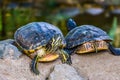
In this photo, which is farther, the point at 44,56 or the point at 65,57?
the point at 65,57

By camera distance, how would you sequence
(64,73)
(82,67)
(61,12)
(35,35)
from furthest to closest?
(61,12) → (82,67) → (35,35) → (64,73)

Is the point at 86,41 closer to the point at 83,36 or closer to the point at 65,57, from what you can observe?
the point at 83,36

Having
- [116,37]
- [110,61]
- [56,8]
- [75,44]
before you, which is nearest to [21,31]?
[75,44]

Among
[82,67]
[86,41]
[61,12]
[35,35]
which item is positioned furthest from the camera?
[61,12]

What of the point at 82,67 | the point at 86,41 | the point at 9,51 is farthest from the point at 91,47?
the point at 9,51

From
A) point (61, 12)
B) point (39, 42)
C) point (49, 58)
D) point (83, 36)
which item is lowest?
point (61, 12)

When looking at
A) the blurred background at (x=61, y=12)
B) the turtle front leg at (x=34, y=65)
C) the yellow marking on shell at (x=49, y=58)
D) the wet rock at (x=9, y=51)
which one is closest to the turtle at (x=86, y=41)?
the yellow marking on shell at (x=49, y=58)

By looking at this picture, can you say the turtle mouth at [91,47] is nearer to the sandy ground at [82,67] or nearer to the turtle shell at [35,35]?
the sandy ground at [82,67]
